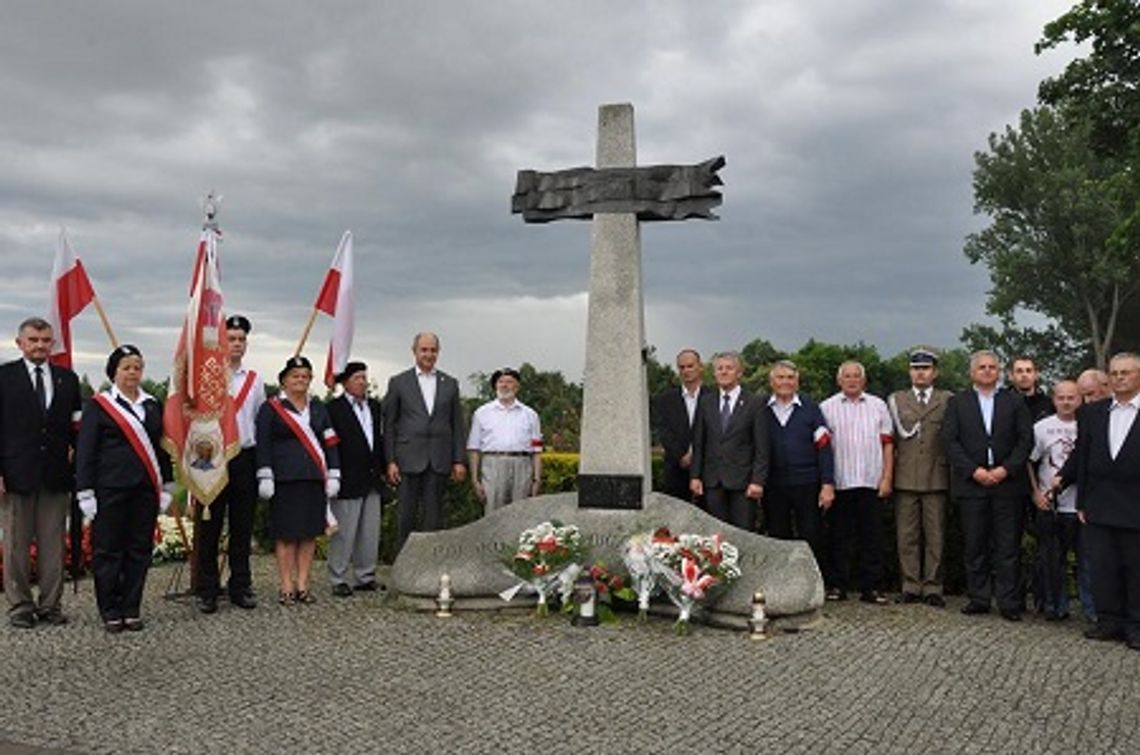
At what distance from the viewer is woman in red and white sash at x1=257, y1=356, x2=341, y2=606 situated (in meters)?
7.89

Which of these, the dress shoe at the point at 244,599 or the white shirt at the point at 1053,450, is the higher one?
the white shirt at the point at 1053,450

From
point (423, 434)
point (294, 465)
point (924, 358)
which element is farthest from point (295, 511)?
point (924, 358)

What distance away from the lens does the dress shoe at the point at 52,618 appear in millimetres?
7367

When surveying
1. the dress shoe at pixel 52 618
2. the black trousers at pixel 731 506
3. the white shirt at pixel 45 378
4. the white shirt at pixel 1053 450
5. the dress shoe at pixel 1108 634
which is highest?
the white shirt at pixel 45 378

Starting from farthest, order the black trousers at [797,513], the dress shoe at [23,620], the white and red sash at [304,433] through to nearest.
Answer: the black trousers at [797,513] < the white and red sash at [304,433] < the dress shoe at [23,620]

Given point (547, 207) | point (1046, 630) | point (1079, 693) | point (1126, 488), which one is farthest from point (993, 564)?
point (547, 207)

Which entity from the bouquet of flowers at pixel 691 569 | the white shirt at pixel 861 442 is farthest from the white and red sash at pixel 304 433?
the white shirt at pixel 861 442

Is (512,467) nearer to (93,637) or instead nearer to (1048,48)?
(93,637)

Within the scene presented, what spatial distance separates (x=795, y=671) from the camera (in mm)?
6082

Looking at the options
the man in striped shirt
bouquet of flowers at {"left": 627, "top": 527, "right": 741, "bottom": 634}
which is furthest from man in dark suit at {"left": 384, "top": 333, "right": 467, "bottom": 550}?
the man in striped shirt

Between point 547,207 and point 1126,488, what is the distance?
4.46 m

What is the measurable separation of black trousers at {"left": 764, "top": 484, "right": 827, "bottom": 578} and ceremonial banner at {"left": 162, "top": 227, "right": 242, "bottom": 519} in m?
3.97

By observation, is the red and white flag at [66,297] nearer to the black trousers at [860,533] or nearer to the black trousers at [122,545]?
the black trousers at [122,545]

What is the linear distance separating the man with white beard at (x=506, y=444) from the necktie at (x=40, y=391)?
10.3 ft
